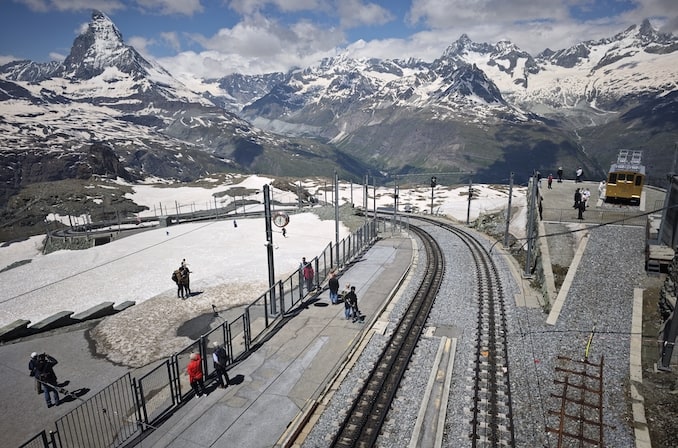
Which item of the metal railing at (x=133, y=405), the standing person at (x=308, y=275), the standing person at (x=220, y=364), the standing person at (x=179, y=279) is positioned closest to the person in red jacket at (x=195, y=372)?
the metal railing at (x=133, y=405)

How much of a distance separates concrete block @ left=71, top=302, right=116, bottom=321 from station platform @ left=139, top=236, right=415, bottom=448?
11.7m

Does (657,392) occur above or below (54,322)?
above

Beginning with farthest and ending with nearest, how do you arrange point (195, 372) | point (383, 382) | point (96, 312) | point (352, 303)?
point (96, 312) < point (352, 303) < point (383, 382) < point (195, 372)

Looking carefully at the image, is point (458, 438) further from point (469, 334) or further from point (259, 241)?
point (259, 241)

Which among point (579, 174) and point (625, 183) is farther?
point (579, 174)

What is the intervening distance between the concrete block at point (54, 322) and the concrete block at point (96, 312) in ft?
1.16

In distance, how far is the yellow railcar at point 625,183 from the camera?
3441 centimetres

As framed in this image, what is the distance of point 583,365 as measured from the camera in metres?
16.5

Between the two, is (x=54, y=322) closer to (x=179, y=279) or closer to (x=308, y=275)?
(x=179, y=279)

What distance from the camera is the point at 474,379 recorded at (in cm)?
1608

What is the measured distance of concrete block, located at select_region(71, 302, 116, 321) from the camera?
23.6 meters

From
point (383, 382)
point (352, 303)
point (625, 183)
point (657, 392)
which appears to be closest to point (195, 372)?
point (383, 382)

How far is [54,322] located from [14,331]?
175 cm

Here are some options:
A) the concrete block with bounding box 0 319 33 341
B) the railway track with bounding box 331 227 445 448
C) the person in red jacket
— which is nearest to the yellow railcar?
the railway track with bounding box 331 227 445 448
